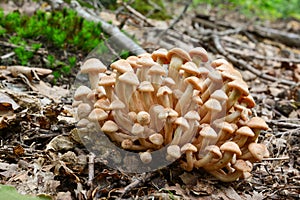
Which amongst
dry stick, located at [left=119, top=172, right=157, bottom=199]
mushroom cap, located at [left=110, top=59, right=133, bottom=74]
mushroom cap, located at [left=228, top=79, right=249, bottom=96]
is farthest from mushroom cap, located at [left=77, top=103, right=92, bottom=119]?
mushroom cap, located at [left=228, top=79, right=249, bottom=96]

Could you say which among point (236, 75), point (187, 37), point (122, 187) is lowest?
point (122, 187)

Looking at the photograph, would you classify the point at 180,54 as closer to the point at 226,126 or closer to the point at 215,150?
the point at 226,126

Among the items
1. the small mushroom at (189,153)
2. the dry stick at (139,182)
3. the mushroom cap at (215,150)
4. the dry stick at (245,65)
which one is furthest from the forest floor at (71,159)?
the dry stick at (245,65)

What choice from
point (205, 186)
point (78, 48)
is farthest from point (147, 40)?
point (205, 186)

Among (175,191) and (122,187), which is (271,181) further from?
(122,187)

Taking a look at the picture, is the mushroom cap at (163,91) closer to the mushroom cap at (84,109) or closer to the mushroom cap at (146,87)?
the mushroom cap at (146,87)

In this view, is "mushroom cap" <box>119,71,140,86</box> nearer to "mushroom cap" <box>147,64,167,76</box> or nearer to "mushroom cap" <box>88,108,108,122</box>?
"mushroom cap" <box>147,64,167,76</box>
